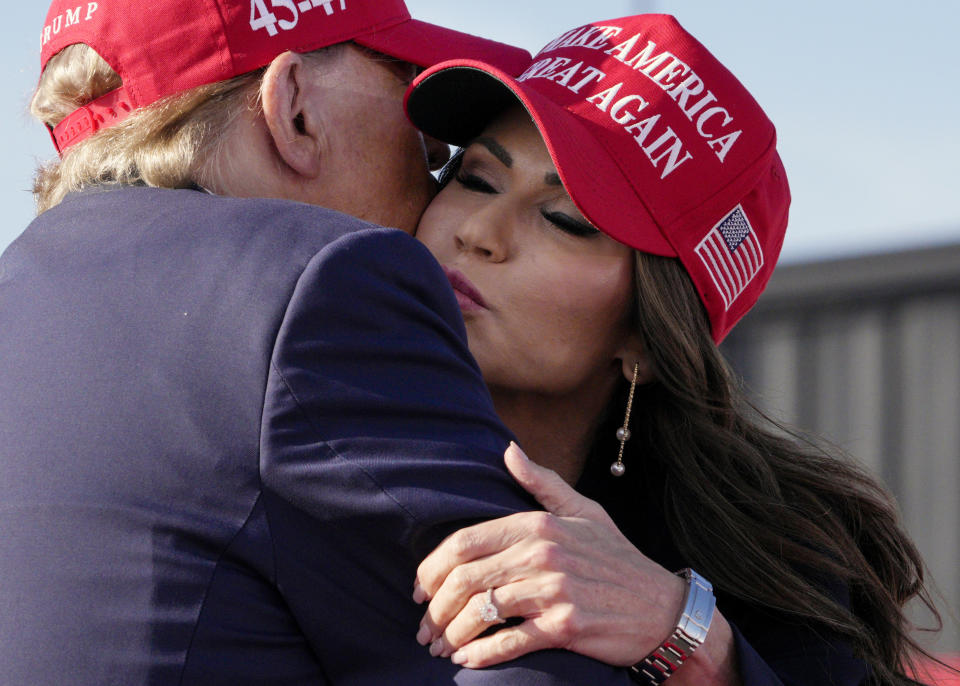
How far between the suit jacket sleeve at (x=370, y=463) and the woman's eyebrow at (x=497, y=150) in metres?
1.07

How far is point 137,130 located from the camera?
210cm

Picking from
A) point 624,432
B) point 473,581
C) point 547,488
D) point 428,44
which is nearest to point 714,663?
point 547,488

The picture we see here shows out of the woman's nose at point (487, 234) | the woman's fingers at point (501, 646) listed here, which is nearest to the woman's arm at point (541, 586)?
the woman's fingers at point (501, 646)

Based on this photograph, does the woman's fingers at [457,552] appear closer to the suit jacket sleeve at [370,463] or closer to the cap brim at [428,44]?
the suit jacket sleeve at [370,463]

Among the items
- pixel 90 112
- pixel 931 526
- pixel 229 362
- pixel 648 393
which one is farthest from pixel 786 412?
pixel 229 362

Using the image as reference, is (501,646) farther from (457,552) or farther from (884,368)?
(884,368)

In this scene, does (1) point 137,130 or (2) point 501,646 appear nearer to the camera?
(2) point 501,646

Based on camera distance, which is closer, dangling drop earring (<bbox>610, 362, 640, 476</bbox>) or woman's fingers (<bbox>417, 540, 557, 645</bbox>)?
woman's fingers (<bbox>417, 540, 557, 645</bbox>)

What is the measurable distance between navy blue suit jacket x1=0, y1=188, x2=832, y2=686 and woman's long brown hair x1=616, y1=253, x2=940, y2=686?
1.04 m

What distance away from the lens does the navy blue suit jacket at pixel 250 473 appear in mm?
1585

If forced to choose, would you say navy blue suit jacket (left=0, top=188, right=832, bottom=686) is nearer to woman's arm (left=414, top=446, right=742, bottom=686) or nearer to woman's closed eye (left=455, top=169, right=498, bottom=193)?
woman's arm (left=414, top=446, right=742, bottom=686)

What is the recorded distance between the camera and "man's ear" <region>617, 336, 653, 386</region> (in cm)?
289

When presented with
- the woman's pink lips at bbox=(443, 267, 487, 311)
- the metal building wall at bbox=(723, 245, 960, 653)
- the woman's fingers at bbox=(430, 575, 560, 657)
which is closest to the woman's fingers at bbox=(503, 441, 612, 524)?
the woman's fingers at bbox=(430, 575, 560, 657)

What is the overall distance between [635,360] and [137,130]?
1.27 meters
